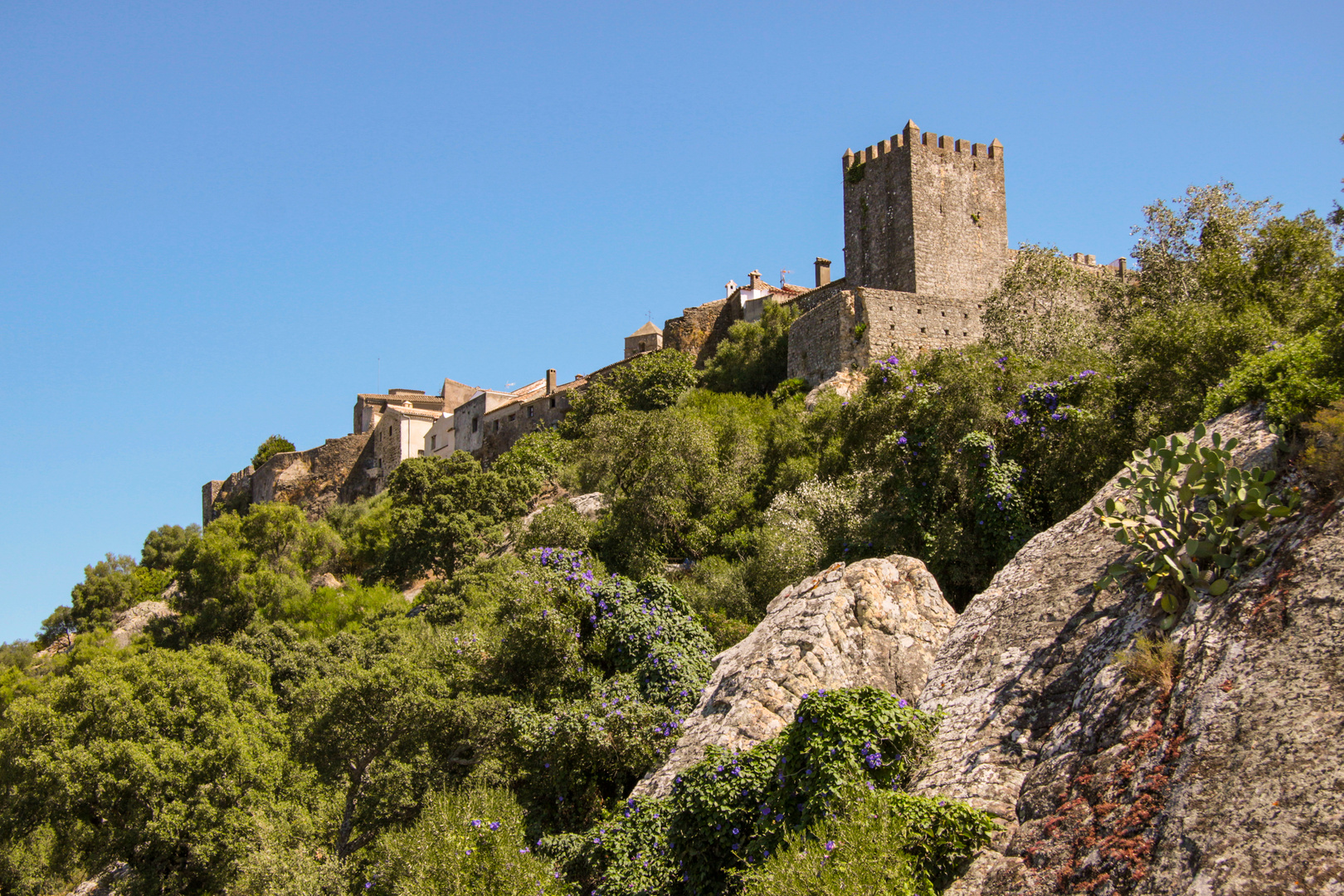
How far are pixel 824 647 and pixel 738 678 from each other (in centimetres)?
138

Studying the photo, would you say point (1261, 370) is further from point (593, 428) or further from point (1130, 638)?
point (593, 428)

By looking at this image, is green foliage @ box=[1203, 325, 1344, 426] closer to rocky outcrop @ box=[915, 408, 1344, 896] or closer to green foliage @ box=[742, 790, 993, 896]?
rocky outcrop @ box=[915, 408, 1344, 896]

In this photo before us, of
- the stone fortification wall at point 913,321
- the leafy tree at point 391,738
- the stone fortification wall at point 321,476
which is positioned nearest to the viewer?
the leafy tree at point 391,738

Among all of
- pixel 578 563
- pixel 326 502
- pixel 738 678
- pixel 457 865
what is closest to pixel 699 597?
pixel 578 563

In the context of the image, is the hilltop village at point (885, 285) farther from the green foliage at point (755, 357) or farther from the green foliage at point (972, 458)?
the green foliage at point (972, 458)

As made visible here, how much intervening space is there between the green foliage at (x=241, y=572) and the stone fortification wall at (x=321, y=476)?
48.4 feet

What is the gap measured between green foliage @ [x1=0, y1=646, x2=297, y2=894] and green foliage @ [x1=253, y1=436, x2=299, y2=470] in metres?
46.9

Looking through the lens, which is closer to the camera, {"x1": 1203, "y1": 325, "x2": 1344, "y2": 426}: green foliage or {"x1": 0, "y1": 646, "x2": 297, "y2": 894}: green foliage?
{"x1": 1203, "y1": 325, "x2": 1344, "y2": 426}: green foliage

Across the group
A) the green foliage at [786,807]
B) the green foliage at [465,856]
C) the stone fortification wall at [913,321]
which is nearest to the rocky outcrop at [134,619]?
the stone fortification wall at [913,321]

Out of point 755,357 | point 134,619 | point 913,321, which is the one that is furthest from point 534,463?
point 134,619

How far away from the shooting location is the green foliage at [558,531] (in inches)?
1032

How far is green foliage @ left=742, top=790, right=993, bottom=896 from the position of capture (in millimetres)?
8906

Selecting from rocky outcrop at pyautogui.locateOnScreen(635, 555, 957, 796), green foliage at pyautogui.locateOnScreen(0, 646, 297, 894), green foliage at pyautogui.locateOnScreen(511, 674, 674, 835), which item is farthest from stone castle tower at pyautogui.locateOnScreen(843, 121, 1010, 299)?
green foliage at pyautogui.locateOnScreen(0, 646, 297, 894)

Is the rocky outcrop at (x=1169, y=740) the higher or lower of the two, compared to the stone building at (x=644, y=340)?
lower
